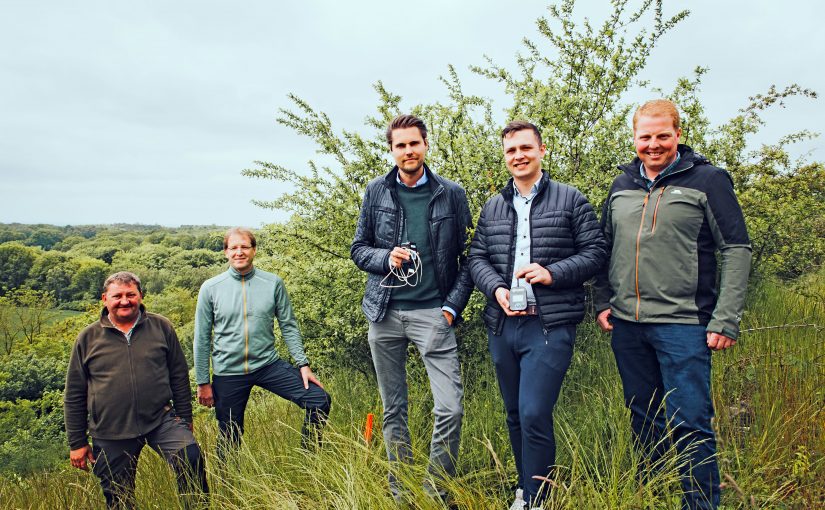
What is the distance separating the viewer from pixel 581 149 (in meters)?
4.47

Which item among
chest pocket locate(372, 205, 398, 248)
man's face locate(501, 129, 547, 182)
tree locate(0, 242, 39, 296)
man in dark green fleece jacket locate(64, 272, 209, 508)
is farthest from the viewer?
tree locate(0, 242, 39, 296)

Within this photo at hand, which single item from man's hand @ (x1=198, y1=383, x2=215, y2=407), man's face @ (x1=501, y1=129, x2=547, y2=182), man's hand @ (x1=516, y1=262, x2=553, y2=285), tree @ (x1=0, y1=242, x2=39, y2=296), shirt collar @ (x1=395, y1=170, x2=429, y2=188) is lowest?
tree @ (x1=0, y1=242, x2=39, y2=296)

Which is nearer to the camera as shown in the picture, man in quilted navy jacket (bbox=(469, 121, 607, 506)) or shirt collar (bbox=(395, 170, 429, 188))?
man in quilted navy jacket (bbox=(469, 121, 607, 506))

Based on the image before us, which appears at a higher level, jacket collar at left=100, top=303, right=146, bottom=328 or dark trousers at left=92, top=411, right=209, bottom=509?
jacket collar at left=100, top=303, right=146, bottom=328

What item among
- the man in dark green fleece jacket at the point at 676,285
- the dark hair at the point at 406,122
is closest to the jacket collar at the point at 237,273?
the dark hair at the point at 406,122

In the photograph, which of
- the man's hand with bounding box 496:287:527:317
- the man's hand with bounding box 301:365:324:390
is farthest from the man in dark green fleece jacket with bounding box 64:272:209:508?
the man's hand with bounding box 496:287:527:317

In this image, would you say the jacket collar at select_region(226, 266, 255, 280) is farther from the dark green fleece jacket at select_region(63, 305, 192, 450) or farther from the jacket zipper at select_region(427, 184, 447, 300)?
the jacket zipper at select_region(427, 184, 447, 300)

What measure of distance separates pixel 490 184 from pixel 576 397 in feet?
Answer: 6.12

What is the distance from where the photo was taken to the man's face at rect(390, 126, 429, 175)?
3.38 m

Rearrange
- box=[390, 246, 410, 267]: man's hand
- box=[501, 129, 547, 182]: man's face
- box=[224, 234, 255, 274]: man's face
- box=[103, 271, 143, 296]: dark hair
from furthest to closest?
box=[224, 234, 255, 274]: man's face < box=[103, 271, 143, 296]: dark hair < box=[390, 246, 410, 267]: man's hand < box=[501, 129, 547, 182]: man's face

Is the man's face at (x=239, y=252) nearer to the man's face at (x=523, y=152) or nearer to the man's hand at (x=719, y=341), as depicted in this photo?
the man's face at (x=523, y=152)

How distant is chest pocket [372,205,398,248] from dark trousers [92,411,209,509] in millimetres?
1875

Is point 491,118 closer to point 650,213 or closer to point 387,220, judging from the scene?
point 387,220

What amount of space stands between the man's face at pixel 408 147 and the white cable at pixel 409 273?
0.56m
